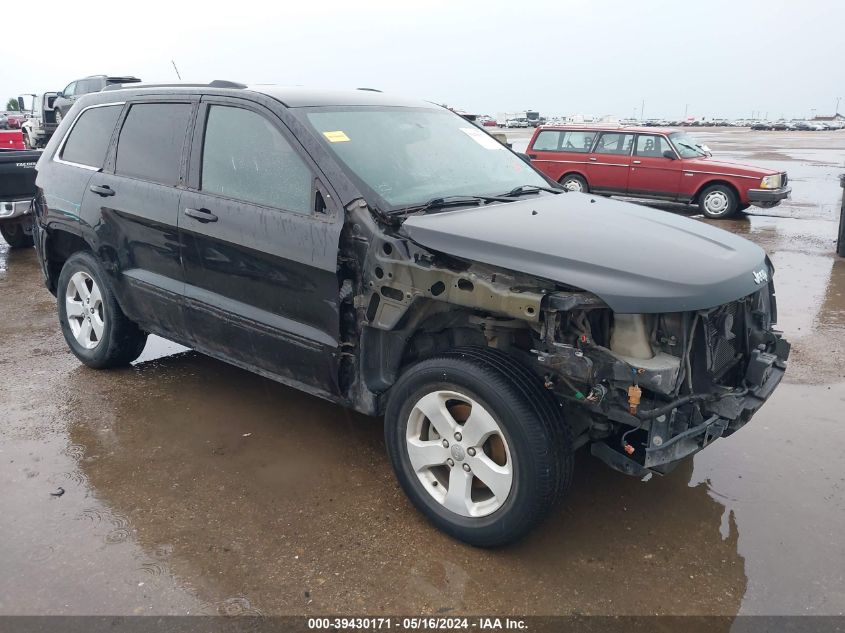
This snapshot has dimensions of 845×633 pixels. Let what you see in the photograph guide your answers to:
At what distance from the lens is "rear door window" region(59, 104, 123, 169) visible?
4457 mm

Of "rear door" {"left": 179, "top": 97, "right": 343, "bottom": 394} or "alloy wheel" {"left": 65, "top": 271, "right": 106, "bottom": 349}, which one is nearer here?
"rear door" {"left": 179, "top": 97, "right": 343, "bottom": 394}

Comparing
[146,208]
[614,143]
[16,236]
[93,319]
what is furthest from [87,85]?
[146,208]

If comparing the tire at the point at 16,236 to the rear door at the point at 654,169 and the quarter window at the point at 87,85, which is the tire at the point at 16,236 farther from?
the quarter window at the point at 87,85

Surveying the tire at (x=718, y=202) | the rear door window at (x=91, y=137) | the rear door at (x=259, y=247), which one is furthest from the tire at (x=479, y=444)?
the tire at (x=718, y=202)

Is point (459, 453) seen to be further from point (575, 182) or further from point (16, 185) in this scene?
point (575, 182)

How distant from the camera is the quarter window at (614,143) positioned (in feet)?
43.1

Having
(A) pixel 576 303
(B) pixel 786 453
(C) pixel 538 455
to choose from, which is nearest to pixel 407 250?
(A) pixel 576 303

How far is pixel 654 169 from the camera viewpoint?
42.1 feet

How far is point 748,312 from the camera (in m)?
3.13

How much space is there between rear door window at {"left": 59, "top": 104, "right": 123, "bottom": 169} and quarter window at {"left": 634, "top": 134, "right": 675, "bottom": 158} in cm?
1064

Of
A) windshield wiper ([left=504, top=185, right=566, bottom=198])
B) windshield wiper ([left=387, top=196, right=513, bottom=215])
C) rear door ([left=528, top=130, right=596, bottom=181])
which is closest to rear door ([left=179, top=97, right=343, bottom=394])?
windshield wiper ([left=387, top=196, right=513, bottom=215])

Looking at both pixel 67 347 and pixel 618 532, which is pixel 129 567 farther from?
pixel 67 347

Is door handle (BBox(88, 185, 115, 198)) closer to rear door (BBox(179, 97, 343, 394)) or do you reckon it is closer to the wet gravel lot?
rear door (BBox(179, 97, 343, 394))

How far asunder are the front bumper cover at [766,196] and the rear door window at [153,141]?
10731 mm
